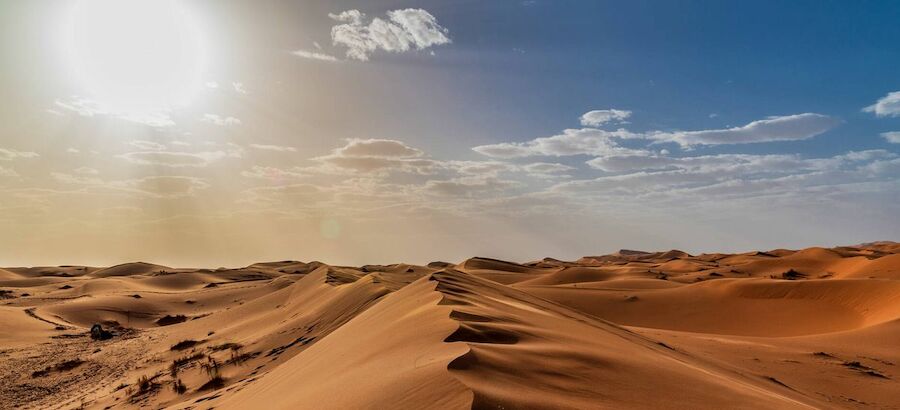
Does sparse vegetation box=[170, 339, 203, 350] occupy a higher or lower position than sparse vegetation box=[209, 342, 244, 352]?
lower

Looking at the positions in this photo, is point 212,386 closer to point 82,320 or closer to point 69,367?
point 69,367

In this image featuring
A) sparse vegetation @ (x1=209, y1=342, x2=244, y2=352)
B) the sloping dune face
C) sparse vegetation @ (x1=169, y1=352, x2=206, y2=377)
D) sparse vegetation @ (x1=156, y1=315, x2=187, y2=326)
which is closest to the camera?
the sloping dune face

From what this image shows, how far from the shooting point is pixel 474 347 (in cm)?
447

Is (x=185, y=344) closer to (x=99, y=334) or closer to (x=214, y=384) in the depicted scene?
(x=99, y=334)

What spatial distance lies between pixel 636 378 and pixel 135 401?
9.04 meters

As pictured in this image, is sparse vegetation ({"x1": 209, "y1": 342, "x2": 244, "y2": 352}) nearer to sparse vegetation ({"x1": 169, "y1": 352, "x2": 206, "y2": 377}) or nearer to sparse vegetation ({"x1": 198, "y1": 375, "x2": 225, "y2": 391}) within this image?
sparse vegetation ({"x1": 169, "y1": 352, "x2": 206, "y2": 377})

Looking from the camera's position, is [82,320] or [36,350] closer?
[36,350]

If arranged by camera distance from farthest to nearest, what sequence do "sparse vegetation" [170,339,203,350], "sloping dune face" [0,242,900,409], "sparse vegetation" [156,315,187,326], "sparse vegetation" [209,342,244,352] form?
"sparse vegetation" [156,315,187,326], "sparse vegetation" [170,339,203,350], "sparse vegetation" [209,342,244,352], "sloping dune face" [0,242,900,409]

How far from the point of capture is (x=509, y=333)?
5855 mm

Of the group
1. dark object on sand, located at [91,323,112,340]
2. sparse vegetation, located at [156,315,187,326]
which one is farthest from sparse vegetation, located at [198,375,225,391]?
sparse vegetation, located at [156,315,187,326]

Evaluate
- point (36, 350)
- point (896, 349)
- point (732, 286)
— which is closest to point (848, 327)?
point (732, 286)

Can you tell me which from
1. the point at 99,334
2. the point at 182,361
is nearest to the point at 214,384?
the point at 182,361

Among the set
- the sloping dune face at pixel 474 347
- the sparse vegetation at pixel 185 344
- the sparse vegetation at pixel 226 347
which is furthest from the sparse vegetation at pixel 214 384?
the sparse vegetation at pixel 185 344

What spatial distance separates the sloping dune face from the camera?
13.3ft
